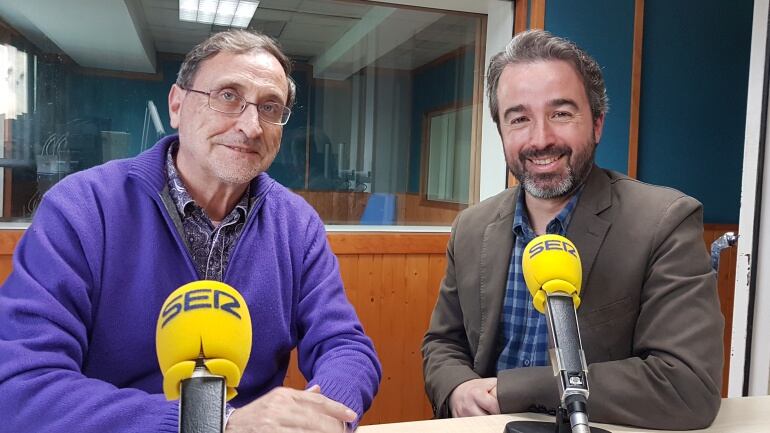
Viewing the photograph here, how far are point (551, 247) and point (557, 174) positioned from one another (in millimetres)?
581

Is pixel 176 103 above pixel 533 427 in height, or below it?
above

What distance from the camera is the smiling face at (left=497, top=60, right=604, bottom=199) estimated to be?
4.94 ft

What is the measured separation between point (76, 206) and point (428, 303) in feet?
6.00

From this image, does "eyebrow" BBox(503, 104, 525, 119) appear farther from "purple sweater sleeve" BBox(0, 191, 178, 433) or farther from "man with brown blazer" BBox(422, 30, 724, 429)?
"purple sweater sleeve" BBox(0, 191, 178, 433)

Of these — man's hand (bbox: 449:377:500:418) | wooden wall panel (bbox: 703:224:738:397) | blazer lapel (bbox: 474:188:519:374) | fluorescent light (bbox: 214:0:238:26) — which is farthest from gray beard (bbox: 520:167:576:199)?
wooden wall panel (bbox: 703:224:738:397)

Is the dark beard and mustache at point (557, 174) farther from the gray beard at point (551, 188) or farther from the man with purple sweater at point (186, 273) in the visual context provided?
the man with purple sweater at point (186, 273)

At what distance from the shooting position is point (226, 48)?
1532 millimetres

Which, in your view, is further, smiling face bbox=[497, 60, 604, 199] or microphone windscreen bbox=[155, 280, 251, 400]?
smiling face bbox=[497, 60, 604, 199]

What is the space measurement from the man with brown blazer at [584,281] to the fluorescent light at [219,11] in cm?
159

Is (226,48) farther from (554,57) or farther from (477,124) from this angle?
(477,124)

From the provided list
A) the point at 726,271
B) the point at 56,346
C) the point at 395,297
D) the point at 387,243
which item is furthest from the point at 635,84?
the point at 56,346

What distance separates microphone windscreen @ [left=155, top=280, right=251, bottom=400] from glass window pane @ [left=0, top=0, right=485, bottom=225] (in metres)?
2.03

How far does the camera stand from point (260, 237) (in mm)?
1524

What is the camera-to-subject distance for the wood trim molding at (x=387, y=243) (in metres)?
2.74
